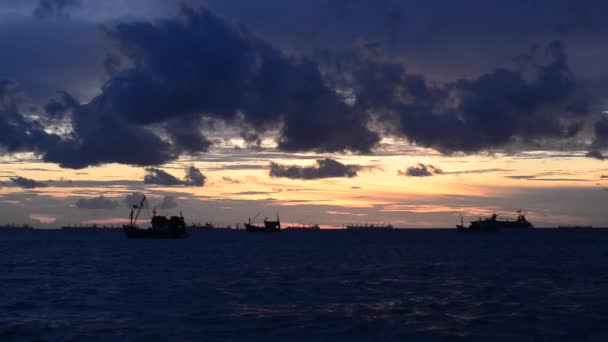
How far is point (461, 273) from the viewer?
317ft

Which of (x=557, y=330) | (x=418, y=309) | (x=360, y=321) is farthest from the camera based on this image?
(x=418, y=309)

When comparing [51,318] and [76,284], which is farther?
[76,284]

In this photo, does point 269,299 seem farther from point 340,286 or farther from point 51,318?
point 51,318

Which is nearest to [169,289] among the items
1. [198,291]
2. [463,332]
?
[198,291]

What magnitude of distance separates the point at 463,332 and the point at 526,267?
6845 centimetres

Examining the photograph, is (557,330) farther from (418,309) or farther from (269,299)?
(269,299)

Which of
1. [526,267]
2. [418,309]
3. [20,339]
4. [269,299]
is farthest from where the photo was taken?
[526,267]

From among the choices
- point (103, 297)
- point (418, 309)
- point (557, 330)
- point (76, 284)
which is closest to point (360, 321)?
point (418, 309)

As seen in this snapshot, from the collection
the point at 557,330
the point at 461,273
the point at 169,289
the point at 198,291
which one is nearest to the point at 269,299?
the point at 198,291

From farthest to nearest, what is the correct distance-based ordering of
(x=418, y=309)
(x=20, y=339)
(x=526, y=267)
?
(x=526, y=267), (x=418, y=309), (x=20, y=339)

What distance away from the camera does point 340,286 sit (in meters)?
77.9

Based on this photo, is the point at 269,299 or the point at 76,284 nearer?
the point at 269,299

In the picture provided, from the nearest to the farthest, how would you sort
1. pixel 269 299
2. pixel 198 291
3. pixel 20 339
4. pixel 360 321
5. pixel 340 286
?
pixel 20 339
pixel 360 321
pixel 269 299
pixel 198 291
pixel 340 286

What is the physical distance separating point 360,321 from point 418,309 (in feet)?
27.1
